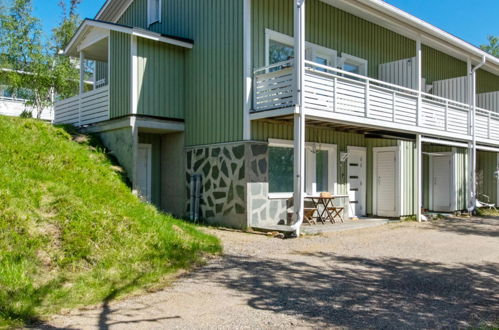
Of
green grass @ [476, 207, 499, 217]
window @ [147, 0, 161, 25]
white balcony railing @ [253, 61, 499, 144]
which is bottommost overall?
green grass @ [476, 207, 499, 217]

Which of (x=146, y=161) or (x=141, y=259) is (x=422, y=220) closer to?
(x=146, y=161)

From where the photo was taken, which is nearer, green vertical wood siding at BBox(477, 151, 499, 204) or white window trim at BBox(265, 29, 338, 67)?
white window trim at BBox(265, 29, 338, 67)

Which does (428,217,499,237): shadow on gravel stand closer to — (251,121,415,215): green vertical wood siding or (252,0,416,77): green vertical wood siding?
(251,121,415,215): green vertical wood siding

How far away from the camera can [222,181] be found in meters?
11.5

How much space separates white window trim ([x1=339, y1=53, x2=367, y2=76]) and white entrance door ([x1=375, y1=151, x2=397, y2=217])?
271 centimetres

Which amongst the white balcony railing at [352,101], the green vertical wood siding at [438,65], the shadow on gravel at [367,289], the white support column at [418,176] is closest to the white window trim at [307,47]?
the white balcony railing at [352,101]

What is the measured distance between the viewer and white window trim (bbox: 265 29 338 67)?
11.4 metres

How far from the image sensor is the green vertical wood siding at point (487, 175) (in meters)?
19.2

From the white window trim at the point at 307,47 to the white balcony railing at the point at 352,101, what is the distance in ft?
1.55

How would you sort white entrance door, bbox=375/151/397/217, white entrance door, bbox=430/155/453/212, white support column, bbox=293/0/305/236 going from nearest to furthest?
white support column, bbox=293/0/305/236 → white entrance door, bbox=375/151/397/217 → white entrance door, bbox=430/155/453/212

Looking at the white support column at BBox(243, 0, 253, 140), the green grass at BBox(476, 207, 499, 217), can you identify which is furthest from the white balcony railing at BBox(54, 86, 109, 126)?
the green grass at BBox(476, 207, 499, 217)

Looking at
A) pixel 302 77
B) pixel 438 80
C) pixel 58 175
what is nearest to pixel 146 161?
pixel 58 175

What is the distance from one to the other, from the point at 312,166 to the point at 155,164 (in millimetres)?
4686

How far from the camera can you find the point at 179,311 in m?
4.97
